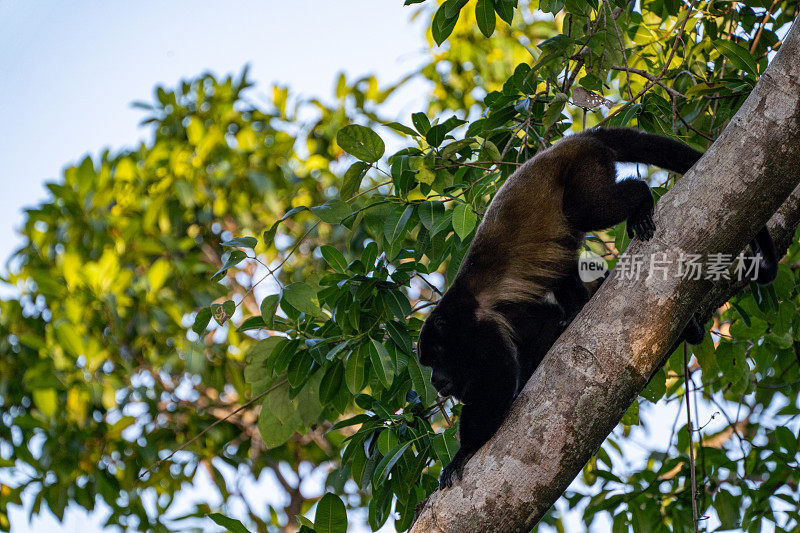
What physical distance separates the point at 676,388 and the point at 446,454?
1.89 m

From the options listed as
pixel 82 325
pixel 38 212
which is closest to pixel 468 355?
pixel 82 325

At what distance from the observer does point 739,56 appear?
3.17m

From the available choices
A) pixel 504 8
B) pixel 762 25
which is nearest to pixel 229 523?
pixel 504 8

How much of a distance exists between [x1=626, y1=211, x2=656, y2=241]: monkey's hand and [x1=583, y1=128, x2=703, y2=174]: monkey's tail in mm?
372

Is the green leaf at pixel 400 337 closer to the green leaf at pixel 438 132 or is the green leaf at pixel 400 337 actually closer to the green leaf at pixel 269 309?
the green leaf at pixel 269 309

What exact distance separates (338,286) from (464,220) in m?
0.63

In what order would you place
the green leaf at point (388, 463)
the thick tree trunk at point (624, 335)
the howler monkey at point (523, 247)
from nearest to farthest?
the thick tree trunk at point (624, 335), the green leaf at point (388, 463), the howler monkey at point (523, 247)

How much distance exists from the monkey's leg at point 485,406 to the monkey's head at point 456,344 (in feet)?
0.27

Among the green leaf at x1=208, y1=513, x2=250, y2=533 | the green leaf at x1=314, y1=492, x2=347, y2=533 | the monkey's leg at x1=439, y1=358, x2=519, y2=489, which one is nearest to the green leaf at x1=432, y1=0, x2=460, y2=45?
the monkey's leg at x1=439, y1=358, x2=519, y2=489

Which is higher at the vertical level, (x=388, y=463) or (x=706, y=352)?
(x=706, y=352)

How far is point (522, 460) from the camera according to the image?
2105 millimetres

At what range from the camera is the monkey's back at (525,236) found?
316cm

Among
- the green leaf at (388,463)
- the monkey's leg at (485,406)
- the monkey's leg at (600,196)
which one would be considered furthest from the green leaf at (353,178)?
the green leaf at (388,463)

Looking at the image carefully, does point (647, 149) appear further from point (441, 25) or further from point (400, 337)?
point (400, 337)
